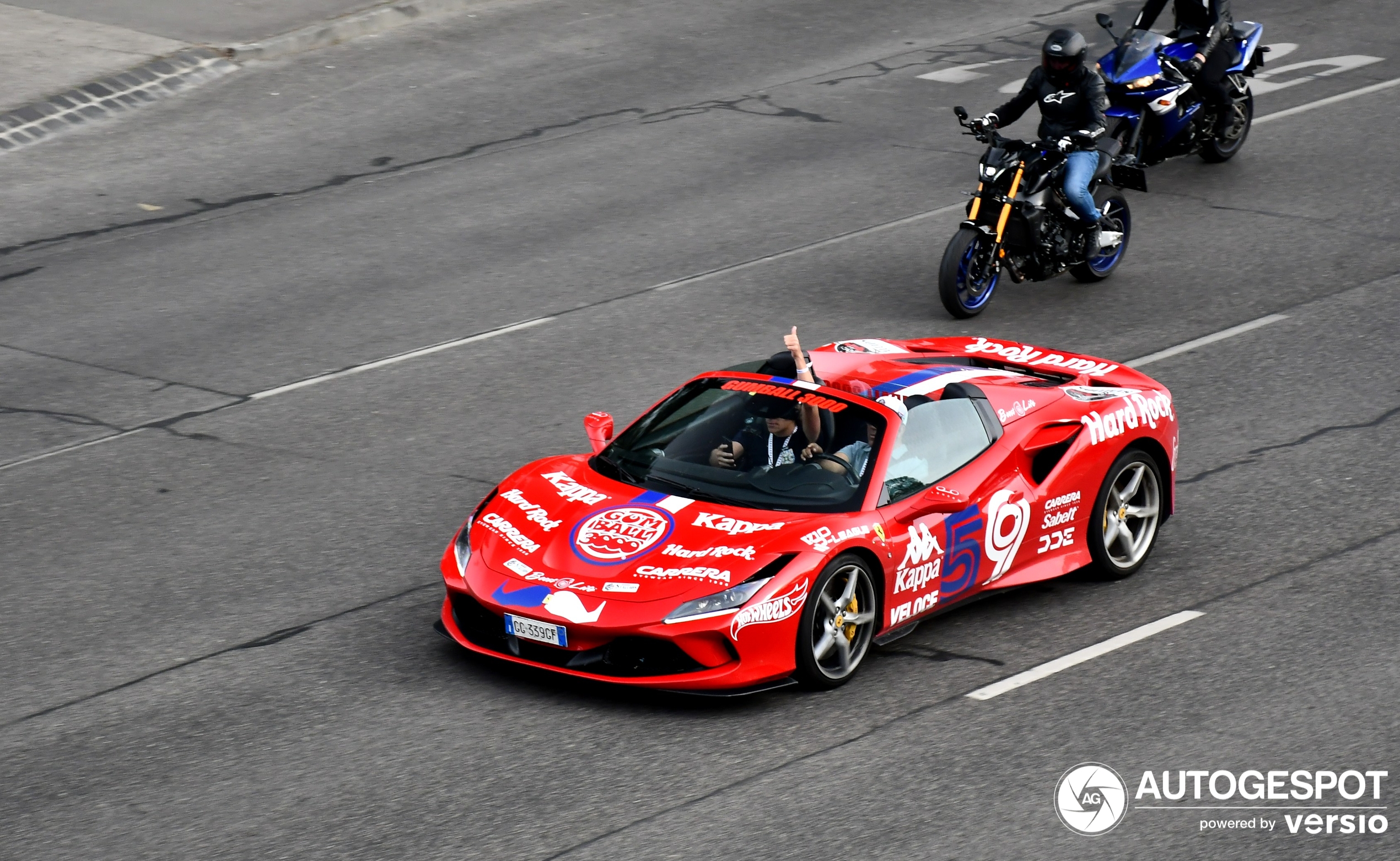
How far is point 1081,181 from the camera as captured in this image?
13492mm

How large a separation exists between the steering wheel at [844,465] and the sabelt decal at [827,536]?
1.12 feet

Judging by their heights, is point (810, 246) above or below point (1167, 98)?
below

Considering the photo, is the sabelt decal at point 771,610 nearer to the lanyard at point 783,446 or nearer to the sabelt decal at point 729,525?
the sabelt decal at point 729,525

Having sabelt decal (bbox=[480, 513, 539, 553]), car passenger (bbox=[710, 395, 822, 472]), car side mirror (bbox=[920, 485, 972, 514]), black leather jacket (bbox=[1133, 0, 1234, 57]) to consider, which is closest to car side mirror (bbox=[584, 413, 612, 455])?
car passenger (bbox=[710, 395, 822, 472])

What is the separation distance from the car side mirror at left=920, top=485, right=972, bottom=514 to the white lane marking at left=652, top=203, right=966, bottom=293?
5928mm

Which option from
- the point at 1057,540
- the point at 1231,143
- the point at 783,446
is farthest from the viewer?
the point at 1231,143

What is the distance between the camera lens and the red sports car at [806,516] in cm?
716

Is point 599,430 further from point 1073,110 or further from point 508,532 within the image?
point 1073,110

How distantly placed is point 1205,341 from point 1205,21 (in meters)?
5.11

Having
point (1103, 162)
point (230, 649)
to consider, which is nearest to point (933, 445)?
point (230, 649)

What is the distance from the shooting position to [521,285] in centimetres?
1366

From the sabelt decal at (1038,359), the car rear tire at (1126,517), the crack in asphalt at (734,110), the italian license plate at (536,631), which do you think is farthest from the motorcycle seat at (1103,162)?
the italian license plate at (536,631)

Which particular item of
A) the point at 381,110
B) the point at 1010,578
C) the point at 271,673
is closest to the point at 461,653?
the point at 271,673

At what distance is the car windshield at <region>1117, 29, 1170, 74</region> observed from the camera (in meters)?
15.8
